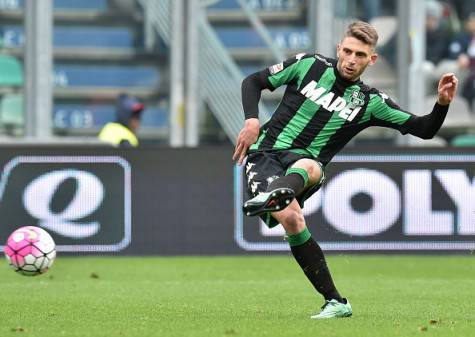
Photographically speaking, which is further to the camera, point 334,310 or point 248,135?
point 334,310

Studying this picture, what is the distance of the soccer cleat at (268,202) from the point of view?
298 inches

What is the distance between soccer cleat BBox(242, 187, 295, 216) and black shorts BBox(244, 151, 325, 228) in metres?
0.54

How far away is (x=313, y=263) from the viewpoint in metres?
8.30

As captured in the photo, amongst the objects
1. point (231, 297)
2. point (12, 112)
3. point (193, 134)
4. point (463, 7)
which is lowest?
point (193, 134)

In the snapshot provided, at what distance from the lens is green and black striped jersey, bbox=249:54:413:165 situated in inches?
334

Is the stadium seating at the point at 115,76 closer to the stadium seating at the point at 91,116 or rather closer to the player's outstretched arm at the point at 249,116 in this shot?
the stadium seating at the point at 91,116

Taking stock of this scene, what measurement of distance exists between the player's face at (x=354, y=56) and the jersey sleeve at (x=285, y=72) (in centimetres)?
30

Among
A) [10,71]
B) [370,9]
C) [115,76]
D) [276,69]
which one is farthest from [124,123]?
[276,69]

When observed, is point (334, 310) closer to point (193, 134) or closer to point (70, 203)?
point (70, 203)

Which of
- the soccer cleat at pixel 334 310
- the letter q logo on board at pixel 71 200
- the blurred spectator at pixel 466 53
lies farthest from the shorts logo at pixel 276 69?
the blurred spectator at pixel 466 53

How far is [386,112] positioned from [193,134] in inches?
366

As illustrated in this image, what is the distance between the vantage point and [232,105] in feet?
59.0

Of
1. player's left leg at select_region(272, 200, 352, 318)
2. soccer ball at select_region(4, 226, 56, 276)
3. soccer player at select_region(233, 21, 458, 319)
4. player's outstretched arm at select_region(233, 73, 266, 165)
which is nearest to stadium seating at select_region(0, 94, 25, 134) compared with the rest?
soccer ball at select_region(4, 226, 56, 276)

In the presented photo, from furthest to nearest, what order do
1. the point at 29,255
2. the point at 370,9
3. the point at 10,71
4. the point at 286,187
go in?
the point at 370,9 → the point at 10,71 → the point at 29,255 → the point at 286,187
